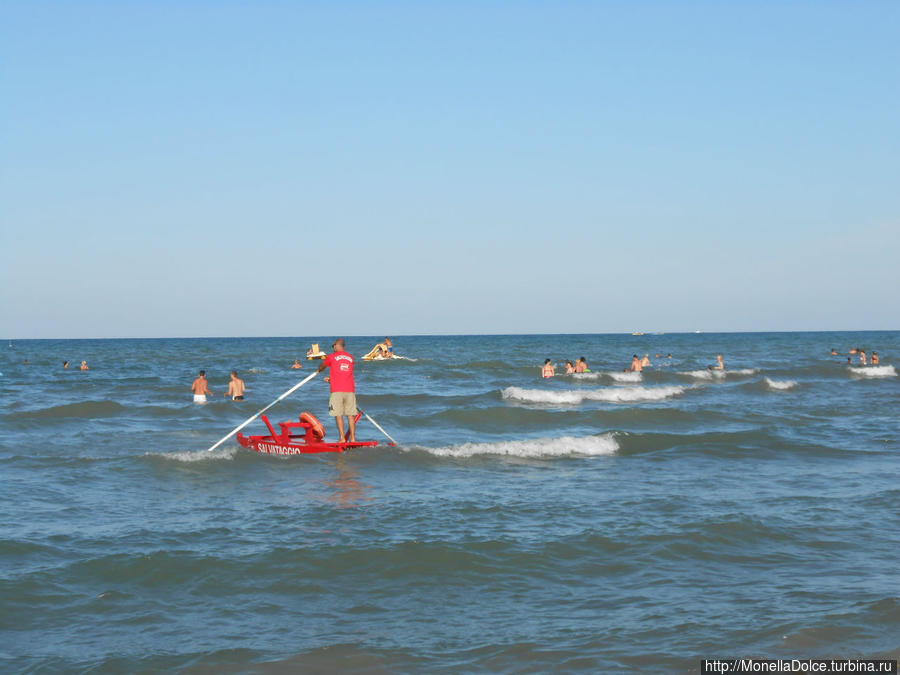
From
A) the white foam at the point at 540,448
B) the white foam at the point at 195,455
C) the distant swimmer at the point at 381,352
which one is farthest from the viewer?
the distant swimmer at the point at 381,352

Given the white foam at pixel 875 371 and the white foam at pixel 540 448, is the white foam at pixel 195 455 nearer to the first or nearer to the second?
the white foam at pixel 540 448

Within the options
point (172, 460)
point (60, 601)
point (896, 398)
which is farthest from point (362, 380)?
point (60, 601)

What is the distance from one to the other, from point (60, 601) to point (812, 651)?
645 cm

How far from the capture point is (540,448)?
1634 cm

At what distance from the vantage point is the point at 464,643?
6.43 meters

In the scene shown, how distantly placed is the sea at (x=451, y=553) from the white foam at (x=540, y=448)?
80 mm

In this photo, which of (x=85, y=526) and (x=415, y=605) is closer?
(x=415, y=605)

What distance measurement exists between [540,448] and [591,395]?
587 inches

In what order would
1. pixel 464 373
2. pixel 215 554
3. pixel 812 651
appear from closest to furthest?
pixel 812 651, pixel 215 554, pixel 464 373

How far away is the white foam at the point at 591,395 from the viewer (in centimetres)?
2942

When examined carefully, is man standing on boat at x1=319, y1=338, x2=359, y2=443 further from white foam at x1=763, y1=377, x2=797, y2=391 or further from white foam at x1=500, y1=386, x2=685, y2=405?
white foam at x1=763, y1=377, x2=797, y2=391

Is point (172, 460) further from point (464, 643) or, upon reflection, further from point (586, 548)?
point (464, 643)

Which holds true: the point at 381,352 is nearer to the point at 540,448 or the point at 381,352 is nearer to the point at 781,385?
the point at 781,385
